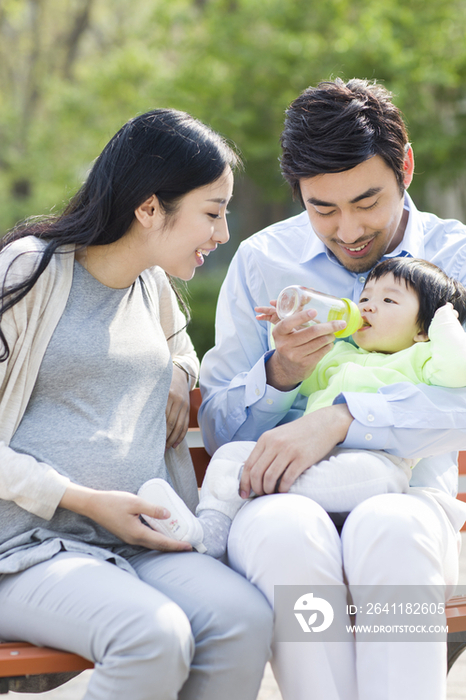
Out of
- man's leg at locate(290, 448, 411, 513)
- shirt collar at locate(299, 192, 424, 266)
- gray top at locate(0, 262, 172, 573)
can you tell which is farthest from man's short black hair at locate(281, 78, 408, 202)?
man's leg at locate(290, 448, 411, 513)

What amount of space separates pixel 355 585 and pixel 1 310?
47.4 inches

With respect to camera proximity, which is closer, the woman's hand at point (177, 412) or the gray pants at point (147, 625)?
the gray pants at point (147, 625)

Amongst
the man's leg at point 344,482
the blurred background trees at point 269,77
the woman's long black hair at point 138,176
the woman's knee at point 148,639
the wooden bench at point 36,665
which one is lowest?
the wooden bench at point 36,665

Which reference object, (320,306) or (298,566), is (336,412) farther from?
(298,566)

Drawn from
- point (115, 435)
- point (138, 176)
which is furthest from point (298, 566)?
point (138, 176)

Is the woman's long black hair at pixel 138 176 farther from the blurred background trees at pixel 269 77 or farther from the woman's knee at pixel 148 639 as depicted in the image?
the blurred background trees at pixel 269 77

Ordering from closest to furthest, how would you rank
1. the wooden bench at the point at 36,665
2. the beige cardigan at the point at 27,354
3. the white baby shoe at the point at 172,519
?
the wooden bench at the point at 36,665 → the beige cardigan at the point at 27,354 → the white baby shoe at the point at 172,519

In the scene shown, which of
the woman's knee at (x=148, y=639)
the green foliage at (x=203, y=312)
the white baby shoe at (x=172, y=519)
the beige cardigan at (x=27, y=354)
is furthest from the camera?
the green foliage at (x=203, y=312)

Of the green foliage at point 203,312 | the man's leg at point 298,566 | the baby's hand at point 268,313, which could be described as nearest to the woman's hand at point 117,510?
the man's leg at point 298,566

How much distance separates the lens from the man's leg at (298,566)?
1.90 metres

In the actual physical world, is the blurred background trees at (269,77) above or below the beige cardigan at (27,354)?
above

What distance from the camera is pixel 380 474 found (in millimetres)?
2197

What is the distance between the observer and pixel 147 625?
175 cm

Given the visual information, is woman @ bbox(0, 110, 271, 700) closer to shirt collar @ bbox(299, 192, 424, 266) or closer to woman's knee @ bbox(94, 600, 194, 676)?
woman's knee @ bbox(94, 600, 194, 676)
